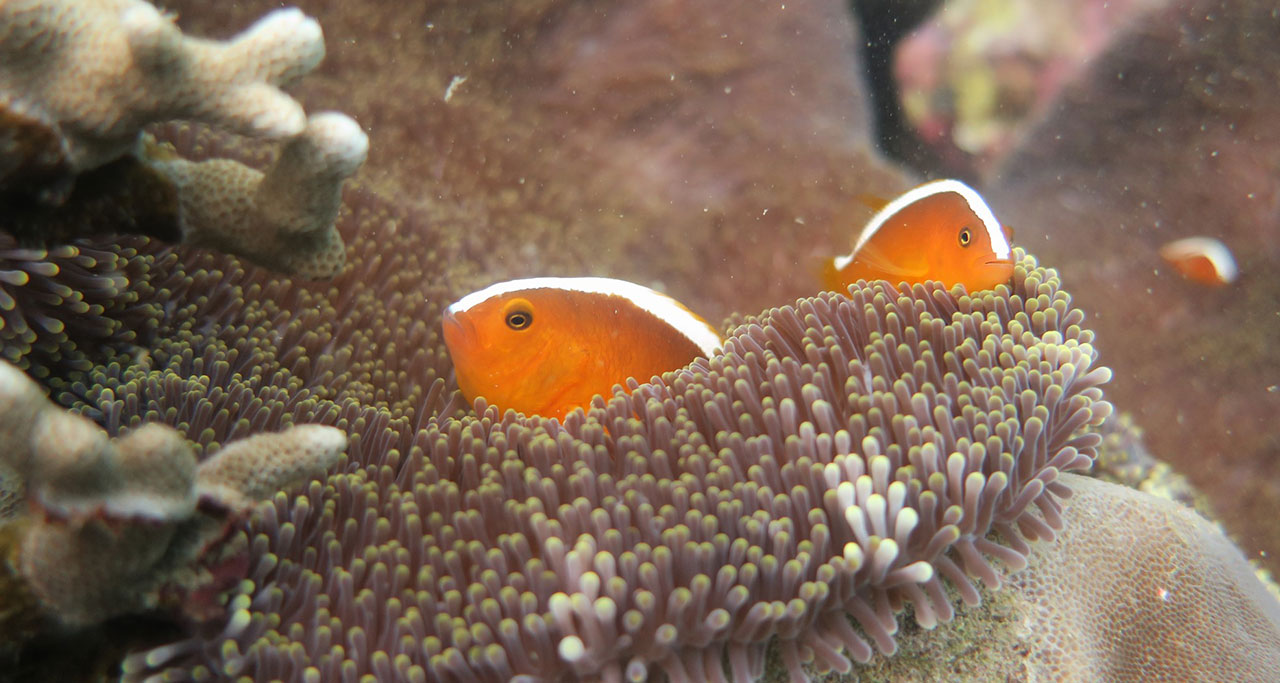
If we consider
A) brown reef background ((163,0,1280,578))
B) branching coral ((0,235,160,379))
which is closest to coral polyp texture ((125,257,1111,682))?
branching coral ((0,235,160,379))

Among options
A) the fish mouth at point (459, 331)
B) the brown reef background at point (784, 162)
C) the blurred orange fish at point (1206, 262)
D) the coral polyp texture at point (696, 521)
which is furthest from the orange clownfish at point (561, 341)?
the blurred orange fish at point (1206, 262)

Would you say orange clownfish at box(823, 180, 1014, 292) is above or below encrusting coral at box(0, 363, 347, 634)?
above

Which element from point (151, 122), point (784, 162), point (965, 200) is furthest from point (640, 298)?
point (784, 162)

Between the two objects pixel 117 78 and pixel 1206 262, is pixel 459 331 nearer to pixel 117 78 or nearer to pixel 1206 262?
pixel 117 78

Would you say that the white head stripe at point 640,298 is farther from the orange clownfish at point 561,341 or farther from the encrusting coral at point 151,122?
the encrusting coral at point 151,122

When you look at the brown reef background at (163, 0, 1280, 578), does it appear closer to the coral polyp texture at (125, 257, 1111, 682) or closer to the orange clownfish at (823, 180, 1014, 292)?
the orange clownfish at (823, 180, 1014, 292)

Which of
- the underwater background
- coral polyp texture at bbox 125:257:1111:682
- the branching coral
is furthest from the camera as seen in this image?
the underwater background
